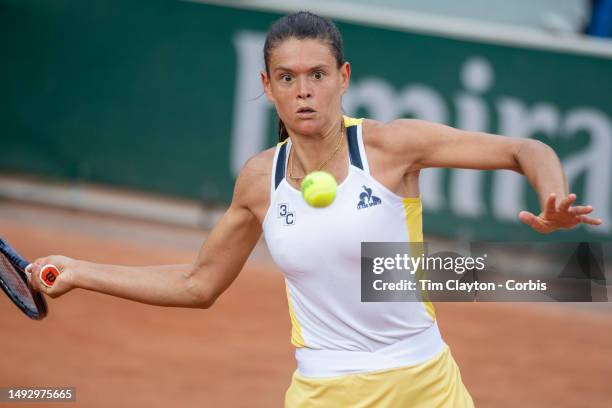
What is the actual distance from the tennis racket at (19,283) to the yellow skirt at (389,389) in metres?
1.36

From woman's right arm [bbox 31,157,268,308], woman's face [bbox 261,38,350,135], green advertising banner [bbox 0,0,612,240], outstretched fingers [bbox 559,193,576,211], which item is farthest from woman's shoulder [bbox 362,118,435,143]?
green advertising banner [bbox 0,0,612,240]

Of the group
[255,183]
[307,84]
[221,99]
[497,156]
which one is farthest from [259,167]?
[221,99]

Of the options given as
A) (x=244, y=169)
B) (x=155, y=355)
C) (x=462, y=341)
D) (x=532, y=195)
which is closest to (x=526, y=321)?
(x=462, y=341)

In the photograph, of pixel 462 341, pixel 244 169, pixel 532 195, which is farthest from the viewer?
pixel 532 195

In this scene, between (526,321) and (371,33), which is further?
(371,33)

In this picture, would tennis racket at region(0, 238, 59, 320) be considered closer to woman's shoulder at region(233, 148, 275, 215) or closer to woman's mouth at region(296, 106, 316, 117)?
woman's shoulder at region(233, 148, 275, 215)

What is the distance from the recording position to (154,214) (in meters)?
11.7

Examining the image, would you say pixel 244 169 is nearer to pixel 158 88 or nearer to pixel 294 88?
pixel 294 88

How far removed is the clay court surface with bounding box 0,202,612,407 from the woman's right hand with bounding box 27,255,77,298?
279 cm

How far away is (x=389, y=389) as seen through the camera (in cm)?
358

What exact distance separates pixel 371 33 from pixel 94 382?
512 centimetres

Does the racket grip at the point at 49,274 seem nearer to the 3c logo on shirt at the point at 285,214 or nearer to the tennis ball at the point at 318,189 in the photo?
the 3c logo on shirt at the point at 285,214

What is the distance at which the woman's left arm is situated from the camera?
318 cm

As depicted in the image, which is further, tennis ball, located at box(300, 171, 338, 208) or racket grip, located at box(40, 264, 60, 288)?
racket grip, located at box(40, 264, 60, 288)
